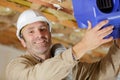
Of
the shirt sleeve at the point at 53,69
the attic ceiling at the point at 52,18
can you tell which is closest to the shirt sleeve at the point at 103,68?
the shirt sleeve at the point at 53,69

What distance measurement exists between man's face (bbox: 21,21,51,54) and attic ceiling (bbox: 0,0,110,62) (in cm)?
81

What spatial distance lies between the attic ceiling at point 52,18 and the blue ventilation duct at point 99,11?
3.93ft

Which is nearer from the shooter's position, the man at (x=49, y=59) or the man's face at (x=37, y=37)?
the man at (x=49, y=59)

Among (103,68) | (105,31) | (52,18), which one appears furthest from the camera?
(52,18)

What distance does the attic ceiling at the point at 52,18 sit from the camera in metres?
2.73

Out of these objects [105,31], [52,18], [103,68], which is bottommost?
[103,68]

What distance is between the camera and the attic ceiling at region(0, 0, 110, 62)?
8.96ft

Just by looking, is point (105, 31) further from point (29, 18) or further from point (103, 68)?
point (29, 18)

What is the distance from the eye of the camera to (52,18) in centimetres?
299

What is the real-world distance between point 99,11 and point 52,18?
1.71 metres

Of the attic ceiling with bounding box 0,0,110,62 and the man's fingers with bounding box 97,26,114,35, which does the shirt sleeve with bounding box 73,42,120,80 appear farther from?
the attic ceiling with bounding box 0,0,110,62

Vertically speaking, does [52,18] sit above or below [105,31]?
below

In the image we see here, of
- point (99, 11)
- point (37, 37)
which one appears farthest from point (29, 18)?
point (99, 11)

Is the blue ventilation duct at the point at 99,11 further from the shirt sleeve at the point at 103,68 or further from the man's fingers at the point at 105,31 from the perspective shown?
the shirt sleeve at the point at 103,68
